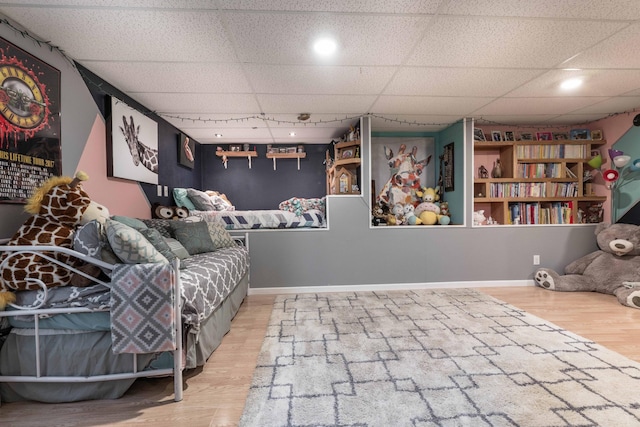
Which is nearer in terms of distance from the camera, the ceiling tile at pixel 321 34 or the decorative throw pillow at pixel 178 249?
the ceiling tile at pixel 321 34

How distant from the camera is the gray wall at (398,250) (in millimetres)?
3600

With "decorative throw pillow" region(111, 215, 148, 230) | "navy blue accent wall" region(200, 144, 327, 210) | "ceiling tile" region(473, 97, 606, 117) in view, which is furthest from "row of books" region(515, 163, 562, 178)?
"decorative throw pillow" region(111, 215, 148, 230)

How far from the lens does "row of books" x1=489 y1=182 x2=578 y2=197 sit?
3.90 meters

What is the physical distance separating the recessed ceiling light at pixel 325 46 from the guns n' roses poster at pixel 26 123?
1786 mm

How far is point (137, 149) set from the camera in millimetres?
2936

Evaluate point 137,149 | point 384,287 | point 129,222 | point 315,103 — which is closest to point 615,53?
point 315,103

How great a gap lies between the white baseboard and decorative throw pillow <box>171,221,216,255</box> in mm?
974

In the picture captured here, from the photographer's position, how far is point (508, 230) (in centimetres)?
376

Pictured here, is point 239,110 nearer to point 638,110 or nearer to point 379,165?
point 379,165

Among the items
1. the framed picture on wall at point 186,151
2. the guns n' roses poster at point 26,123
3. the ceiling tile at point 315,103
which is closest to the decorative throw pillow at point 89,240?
the guns n' roses poster at point 26,123

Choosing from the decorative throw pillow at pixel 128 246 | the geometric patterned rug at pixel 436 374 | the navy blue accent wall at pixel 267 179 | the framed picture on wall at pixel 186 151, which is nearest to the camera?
the geometric patterned rug at pixel 436 374

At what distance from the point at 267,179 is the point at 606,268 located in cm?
471

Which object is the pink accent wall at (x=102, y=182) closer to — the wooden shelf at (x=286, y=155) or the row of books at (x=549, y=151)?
the wooden shelf at (x=286, y=155)

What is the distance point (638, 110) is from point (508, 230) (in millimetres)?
1928
